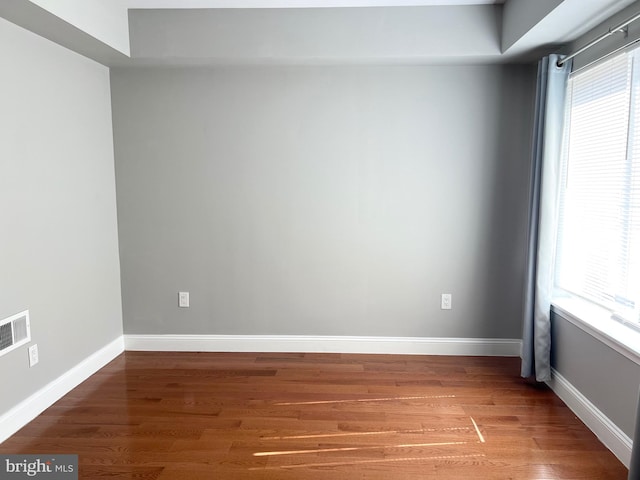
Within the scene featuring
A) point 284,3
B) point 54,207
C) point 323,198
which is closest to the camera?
point 54,207

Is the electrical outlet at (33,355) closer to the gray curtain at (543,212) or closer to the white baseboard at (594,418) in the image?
the gray curtain at (543,212)

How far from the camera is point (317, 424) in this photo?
262cm

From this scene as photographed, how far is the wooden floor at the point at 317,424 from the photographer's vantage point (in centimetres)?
223

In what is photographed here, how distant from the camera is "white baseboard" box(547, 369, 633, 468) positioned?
224 cm

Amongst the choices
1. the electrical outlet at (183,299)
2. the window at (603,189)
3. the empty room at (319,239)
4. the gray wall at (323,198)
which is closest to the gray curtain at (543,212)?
the empty room at (319,239)

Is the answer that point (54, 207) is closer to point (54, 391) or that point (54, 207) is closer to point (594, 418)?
point (54, 391)

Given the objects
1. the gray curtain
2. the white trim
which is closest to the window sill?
the gray curtain

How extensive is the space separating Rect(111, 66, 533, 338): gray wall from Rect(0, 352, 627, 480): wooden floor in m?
0.43

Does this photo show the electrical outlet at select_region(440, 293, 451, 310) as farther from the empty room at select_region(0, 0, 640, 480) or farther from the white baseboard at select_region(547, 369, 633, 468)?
the white baseboard at select_region(547, 369, 633, 468)

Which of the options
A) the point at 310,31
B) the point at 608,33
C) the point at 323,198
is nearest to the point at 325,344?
A: the point at 323,198

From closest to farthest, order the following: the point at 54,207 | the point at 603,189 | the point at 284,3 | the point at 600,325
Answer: the point at 600,325
the point at 603,189
the point at 54,207
the point at 284,3

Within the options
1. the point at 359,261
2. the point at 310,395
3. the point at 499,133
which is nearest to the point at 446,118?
the point at 499,133

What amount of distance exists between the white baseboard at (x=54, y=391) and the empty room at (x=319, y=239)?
0.02m

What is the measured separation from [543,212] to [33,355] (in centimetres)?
320
